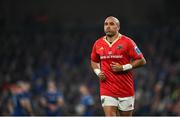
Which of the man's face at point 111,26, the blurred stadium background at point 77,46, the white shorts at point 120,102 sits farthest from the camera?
the blurred stadium background at point 77,46

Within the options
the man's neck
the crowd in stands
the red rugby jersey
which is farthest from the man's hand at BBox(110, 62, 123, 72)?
the crowd in stands

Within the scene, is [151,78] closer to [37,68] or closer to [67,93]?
[67,93]

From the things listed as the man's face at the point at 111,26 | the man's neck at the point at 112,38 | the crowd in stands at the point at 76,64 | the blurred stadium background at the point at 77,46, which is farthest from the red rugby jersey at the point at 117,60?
the blurred stadium background at the point at 77,46

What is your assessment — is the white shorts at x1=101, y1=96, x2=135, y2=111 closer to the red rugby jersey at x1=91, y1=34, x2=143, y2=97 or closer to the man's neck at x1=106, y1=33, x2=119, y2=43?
the red rugby jersey at x1=91, y1=34, x2=143, y2=97

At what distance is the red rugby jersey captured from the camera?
28.4 ft

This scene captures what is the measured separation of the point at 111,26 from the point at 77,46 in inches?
542

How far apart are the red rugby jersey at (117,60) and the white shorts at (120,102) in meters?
0.06

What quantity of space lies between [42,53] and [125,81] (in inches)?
539

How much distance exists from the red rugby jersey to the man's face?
16 centimetres

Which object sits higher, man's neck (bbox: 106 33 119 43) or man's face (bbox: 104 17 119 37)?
man's face (bbox: 104 17 119 37)

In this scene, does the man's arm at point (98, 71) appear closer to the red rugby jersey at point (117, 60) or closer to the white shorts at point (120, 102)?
the red rugby jersey at point (117, 60)

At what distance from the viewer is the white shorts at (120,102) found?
340 inches

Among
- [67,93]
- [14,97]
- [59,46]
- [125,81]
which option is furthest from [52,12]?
[125,81]

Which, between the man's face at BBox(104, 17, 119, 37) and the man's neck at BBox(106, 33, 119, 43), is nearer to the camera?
the man's face at BBox(104, 17, 119, 37)
